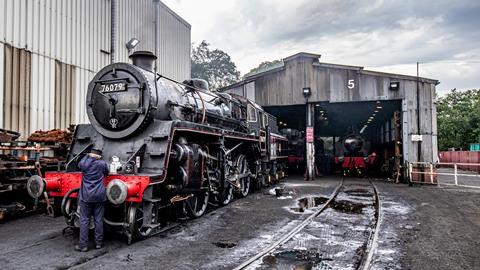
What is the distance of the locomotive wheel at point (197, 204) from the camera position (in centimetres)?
701

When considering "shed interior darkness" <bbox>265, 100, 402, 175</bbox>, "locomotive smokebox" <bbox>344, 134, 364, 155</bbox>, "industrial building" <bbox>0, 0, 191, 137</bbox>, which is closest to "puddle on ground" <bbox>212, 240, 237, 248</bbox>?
"industrial building" <bbox>0, 0, 191, 137</bbox>

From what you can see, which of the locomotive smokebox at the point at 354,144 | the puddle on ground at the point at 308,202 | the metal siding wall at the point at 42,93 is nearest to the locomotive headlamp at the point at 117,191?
the puddle on ground at the point at 308,202

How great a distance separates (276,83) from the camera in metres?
17.5

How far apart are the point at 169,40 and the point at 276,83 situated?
5.68 metres

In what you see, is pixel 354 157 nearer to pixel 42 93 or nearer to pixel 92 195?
pixel 42 93

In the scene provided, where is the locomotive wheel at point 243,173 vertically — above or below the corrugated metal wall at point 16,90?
below

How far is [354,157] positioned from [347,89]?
559 centimetres

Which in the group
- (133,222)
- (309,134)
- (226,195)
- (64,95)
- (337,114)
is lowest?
(226,195)

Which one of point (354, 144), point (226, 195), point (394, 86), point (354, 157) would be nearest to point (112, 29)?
point (226, 195)

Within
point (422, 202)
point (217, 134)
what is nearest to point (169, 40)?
point (217, 134)

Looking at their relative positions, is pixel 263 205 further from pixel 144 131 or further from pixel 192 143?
pixel 144 131

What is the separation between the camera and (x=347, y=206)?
8898 mm

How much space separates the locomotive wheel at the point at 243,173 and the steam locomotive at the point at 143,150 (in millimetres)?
1796

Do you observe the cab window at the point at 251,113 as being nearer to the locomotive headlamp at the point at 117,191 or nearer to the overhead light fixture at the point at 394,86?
the locomotive headlamp at the point at 117,191
